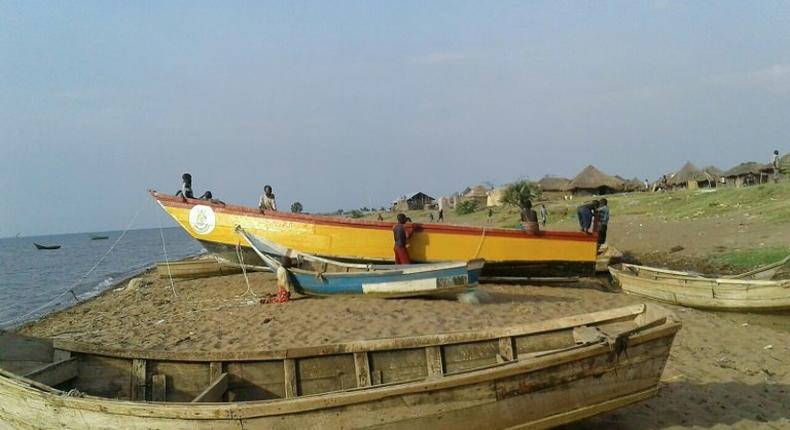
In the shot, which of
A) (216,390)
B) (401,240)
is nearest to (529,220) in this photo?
(401,240)

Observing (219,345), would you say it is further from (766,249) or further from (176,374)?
(766,249)

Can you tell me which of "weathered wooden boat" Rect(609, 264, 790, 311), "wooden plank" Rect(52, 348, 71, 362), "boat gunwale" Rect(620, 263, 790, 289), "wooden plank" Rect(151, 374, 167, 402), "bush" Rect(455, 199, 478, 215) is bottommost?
"weathered wooden boat" Rect(609, 264, 790, 311)

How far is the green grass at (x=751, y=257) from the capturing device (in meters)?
13.5

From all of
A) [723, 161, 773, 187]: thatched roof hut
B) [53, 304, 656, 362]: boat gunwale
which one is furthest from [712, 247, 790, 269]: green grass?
[723, 161, 773, 187]: thatched roof hut

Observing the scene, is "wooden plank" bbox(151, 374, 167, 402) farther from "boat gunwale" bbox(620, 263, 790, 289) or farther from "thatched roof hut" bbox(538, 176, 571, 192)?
"thatched roof hut" bbox(538, 176, 571, 192)

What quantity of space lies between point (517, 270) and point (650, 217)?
1639 cm

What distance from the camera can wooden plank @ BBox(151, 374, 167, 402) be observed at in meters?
5.30

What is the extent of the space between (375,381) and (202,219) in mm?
10197

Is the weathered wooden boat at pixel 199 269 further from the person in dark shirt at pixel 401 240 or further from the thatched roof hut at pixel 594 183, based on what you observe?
the thatched roof hut at pixel 594 183

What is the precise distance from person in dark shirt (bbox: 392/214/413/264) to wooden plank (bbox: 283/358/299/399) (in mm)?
6269

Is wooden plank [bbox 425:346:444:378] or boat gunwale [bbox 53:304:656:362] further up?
boat gunwale [bbox 53:304:656:362]

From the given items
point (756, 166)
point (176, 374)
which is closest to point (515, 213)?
point (756, 166)

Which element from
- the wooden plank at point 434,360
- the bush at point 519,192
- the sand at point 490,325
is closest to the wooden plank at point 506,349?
the wooden plank at point 434,360

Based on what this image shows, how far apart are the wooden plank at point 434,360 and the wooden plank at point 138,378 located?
3.05 m
